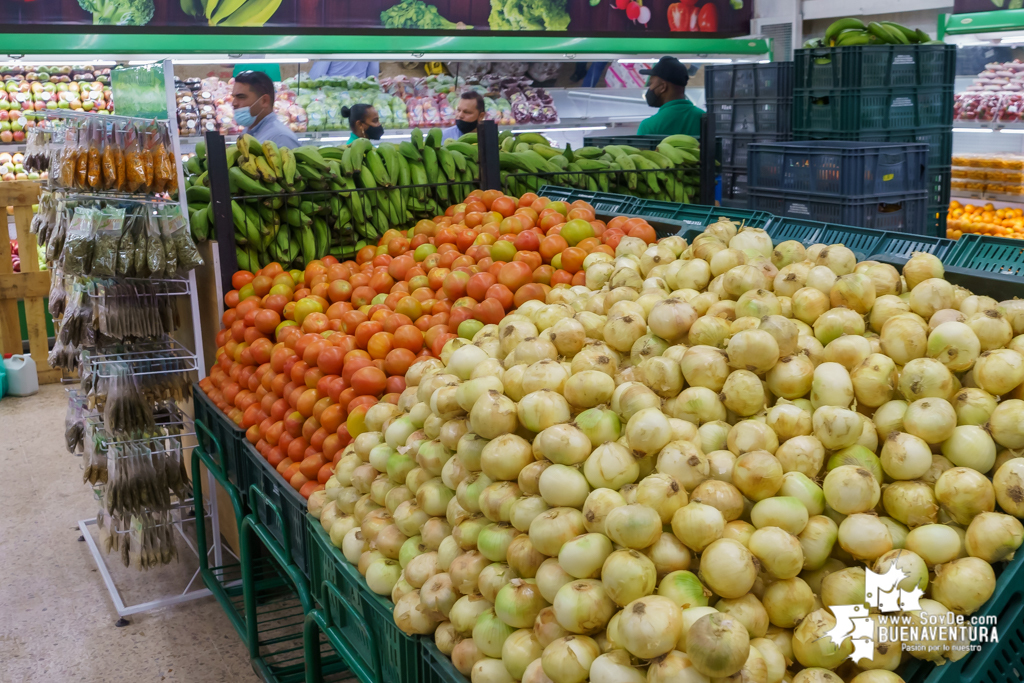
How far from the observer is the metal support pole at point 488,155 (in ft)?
12.4

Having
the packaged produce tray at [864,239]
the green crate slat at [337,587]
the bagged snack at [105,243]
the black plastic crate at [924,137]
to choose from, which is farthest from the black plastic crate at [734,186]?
the green crate slat at [337,587]

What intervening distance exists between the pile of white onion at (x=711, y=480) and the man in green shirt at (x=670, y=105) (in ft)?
13.9

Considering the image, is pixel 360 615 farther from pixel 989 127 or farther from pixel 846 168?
pixel 989 127

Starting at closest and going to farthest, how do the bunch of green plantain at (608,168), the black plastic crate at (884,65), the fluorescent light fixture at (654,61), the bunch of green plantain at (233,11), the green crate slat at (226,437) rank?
the green crate slat at (226,437), the bunch of green plantain at (608,168), the black plastic crate at (884,65), the bunch of green plantain at (233,11), the fluorescent light fixture at (654,61)

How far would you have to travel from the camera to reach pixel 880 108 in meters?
4.52

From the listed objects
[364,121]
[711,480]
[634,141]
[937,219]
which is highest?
[364,121]

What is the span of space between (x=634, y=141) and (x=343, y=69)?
8.67 feet

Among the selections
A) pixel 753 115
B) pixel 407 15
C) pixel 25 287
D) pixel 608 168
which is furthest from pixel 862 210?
pixel 25 287

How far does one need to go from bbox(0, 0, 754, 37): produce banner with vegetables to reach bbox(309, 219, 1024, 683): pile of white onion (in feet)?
15.3

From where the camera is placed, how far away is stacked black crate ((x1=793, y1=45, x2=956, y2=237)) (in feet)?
14.7

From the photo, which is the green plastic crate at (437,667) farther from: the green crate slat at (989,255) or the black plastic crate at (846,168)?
the black plastic crate at (846,168)

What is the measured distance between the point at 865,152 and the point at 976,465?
289 centimetres

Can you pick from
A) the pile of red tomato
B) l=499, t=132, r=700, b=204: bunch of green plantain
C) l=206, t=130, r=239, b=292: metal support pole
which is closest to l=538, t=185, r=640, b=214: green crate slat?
l=499, t=132, r=700, b=204: bunch of green plantain

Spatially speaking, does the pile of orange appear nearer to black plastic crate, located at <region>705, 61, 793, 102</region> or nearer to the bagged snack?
black plastic crate, located at <region>705, 61, 793, 102</region>
